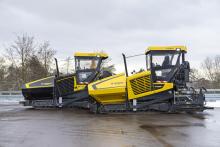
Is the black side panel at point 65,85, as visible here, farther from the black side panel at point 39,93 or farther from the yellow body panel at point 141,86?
the yellow body panel at point 141,86

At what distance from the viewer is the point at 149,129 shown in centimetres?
845

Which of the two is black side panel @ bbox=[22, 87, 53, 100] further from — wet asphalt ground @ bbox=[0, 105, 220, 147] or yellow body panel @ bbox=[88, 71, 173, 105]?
wet asphalt ground @ bbox=[0, 105, 220, 147]

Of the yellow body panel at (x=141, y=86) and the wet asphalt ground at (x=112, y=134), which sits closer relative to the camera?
the wet asphalt ground at (x=112, y=134)

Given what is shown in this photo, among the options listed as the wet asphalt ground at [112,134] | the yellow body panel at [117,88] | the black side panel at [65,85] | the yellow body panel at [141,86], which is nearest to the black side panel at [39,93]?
the black side panel at [65,85]

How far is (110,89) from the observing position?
1260 centimetres

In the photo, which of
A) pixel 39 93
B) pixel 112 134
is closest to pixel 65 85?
pixel 39 93

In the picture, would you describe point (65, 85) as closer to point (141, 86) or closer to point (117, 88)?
point (117, 88)

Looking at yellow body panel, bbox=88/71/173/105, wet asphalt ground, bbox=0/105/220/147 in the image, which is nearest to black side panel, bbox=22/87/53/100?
yellow body panel, bbox=88/71/173/105

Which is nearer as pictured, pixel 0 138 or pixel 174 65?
pixel 0 138

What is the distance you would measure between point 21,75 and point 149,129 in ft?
77.9

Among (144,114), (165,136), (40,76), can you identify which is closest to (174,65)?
(144,114)

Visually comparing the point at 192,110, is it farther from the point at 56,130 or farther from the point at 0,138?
the point at 0,138

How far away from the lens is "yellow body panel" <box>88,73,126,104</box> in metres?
12.6

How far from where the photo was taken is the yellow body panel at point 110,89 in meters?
12.6
